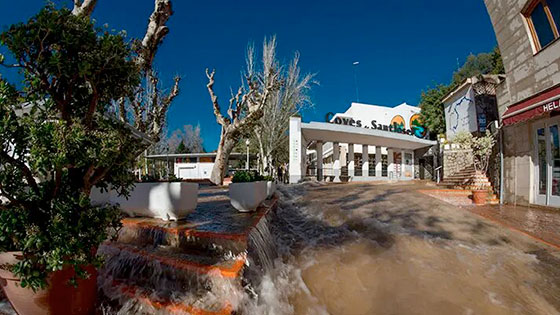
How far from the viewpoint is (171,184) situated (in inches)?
142

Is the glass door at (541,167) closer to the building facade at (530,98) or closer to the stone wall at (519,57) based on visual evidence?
the building facade at (530,98)

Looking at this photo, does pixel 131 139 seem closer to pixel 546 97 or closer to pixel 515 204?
pixel 546 97

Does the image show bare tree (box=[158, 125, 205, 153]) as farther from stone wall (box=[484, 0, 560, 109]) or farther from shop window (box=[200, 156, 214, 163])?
stone wall (box=[484, 0, 560, 109])

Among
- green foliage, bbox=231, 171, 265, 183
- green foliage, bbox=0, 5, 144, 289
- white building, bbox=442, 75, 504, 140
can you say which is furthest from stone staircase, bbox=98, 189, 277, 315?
white building, bbox=442, 75, 504, 140

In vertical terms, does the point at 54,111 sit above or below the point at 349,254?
above

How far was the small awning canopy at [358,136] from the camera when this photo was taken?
17453mm

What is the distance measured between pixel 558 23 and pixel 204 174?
24974mm

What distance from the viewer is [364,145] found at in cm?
2220

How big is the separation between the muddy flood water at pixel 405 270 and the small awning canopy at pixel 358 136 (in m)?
12.4

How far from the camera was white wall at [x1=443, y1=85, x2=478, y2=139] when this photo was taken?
1269 cm

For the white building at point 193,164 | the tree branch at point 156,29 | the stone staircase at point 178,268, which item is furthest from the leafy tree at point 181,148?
the stone staircase at point 178,268

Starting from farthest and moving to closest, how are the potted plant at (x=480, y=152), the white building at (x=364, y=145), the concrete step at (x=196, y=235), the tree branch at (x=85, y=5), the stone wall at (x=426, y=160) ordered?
the stone wall at (x=426, y=160) < the white building at (x=364, y=145) < the potted plant at (x=480, y=152) < the tree branch at (x=85, y=5) < the concrete step at (x=196, y=235)

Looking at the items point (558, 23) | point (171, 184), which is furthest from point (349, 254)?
point (558, 23)

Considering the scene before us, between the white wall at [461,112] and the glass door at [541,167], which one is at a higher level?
the white wall at [461,112]
